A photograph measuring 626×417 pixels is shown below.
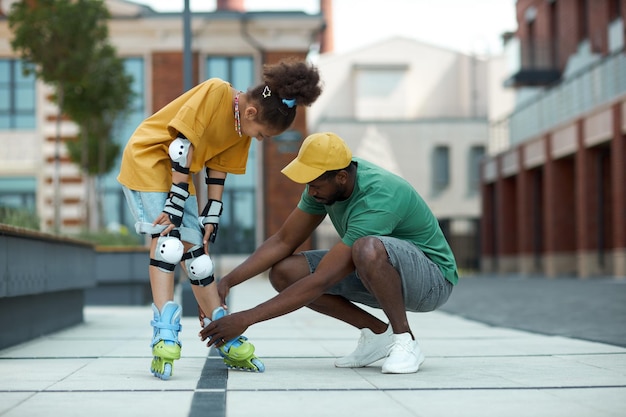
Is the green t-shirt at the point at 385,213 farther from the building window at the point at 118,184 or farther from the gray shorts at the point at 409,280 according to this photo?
the building window at the point at 118,184

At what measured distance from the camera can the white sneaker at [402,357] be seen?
540cm

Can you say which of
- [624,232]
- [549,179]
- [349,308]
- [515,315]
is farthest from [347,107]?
[349,308]

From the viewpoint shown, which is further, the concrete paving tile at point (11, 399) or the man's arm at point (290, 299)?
the man's arm at point (290, 299)

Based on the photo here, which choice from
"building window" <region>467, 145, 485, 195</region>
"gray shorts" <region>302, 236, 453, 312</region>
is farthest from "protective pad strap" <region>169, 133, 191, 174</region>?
"building window" <region>467, 145, 485, 195</region>

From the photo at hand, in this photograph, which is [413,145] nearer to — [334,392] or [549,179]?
[549,179]

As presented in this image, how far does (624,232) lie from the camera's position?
1048 inches

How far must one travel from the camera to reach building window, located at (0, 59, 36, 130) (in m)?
32.0

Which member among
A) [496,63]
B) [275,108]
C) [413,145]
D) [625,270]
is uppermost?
[496,63]

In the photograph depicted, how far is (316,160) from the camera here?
5219 millimetres

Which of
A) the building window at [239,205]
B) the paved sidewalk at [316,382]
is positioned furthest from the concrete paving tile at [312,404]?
the building window at [239,205]

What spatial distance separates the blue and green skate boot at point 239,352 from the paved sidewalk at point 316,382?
7 centimetres

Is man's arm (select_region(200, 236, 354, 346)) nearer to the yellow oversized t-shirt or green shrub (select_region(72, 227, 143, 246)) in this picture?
the yellow oversized t-shirt

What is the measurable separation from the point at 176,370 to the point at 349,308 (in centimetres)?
104

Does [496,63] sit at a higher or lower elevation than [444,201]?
higher
